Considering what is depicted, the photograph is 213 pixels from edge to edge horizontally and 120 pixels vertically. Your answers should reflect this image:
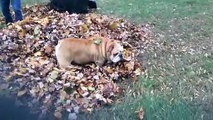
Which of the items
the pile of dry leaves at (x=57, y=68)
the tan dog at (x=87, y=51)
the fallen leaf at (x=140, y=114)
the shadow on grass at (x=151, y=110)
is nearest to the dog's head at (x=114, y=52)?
the tan dog at (x=87, y=51)

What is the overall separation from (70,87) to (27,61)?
1.10m

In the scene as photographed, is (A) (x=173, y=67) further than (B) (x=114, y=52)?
Yes

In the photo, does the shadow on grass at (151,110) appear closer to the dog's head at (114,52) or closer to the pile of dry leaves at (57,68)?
the pile of dry leaves at (57,68)

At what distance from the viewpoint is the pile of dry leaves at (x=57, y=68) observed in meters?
5.95

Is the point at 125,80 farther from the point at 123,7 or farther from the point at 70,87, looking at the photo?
the point at 123,7

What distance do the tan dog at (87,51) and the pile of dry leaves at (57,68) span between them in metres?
0.12

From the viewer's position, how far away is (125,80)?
6.56m

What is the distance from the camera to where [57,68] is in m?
6.69

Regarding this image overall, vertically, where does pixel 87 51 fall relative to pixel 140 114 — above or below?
above

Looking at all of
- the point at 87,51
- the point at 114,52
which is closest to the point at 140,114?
the point at 114,52

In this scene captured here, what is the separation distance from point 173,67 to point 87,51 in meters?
1.27

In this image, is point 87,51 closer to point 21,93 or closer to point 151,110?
point 21,93

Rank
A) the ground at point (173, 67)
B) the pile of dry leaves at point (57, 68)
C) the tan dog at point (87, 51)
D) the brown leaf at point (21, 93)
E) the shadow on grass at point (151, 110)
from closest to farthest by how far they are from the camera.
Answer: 1. the shadow on grass at point (151, 110)
2. the ground at point (173, 67)
3. the pile of dry leaves at point (57, 68)
4. the brown leaf at point (21, 93)
5. the tan dog at point (87, 51)

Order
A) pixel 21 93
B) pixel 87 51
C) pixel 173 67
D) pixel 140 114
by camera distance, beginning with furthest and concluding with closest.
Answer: pixel 173 67, pixel 87 51, pixel 21 93, pixel 140 114
